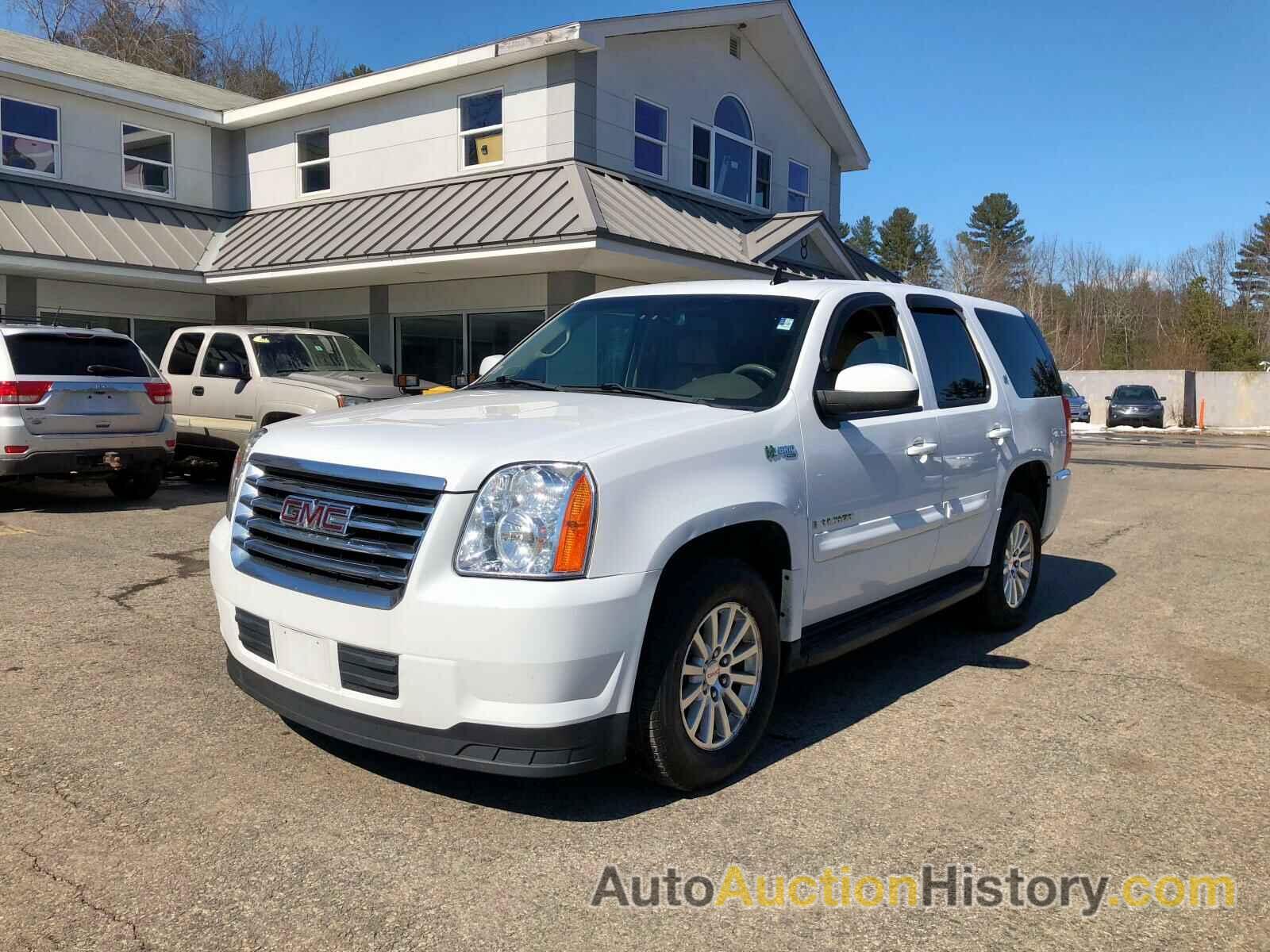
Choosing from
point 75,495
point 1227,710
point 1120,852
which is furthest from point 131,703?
point 75,495

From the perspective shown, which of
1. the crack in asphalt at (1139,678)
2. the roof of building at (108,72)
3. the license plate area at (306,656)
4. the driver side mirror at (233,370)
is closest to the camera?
the license plate area at (306,656)

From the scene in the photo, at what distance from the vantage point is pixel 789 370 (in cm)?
439

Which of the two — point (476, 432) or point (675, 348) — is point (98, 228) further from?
point (476, 432)

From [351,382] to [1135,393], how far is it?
33.2 meters

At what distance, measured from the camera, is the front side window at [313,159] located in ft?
59.4

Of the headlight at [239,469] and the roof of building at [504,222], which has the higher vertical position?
the roof of building at [504,222]

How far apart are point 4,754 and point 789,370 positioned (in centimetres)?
344

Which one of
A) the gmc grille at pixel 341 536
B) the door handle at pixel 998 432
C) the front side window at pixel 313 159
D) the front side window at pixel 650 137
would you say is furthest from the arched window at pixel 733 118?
the gmc grille at pixel 341 536

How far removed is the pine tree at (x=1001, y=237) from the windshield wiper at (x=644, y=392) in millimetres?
72007

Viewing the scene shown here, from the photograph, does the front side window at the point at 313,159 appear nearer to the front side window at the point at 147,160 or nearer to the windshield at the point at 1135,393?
the front side window at the point at 147,160

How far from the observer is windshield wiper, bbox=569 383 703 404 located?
4304 millimetres

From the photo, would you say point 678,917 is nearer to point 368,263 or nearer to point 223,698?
point 223,698

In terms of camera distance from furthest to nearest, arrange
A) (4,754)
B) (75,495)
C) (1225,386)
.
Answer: (1225,386) < (75,495) < (4,754)

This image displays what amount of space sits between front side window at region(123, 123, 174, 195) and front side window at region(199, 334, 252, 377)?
25.3 ft
